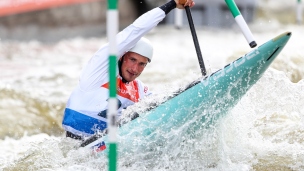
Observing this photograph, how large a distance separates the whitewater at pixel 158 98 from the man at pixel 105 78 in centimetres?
21

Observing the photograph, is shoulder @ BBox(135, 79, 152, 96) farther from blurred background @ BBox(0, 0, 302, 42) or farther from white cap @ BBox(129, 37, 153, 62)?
blurred background @ BBox(0, 0, 302, 42)

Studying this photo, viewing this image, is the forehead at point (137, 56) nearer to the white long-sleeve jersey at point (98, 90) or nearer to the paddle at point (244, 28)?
the white long-sleeve jersey at point (98, 90)

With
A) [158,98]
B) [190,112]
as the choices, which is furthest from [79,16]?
[190,112]

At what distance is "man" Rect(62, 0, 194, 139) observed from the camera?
5.32m

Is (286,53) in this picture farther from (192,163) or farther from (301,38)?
(192,163)

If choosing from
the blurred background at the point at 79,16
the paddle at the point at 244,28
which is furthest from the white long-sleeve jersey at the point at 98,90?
the blurred background at the point at 79,16

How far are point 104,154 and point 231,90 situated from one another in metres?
1.04

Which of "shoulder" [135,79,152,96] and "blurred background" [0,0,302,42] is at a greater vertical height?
"blurred background" [0,0,302,42]

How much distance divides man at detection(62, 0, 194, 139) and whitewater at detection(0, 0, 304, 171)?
8.3 inches

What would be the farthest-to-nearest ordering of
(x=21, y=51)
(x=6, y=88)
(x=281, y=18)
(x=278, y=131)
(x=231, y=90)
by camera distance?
(x=281, y=18), (x=21, y=51), (x=6, y=88), (x=278, y=131), (x=231, y=90)

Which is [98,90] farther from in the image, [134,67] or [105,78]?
[134,67]

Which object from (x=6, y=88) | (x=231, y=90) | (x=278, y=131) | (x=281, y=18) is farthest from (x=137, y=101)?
(x=281, y=18)

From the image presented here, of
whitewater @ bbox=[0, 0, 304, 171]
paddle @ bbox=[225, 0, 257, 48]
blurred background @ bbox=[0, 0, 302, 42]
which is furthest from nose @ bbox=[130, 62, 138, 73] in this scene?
blurred background @ bbox=[0, 0, 302, 42]

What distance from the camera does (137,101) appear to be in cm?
572
